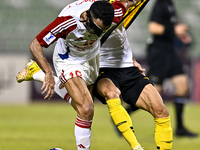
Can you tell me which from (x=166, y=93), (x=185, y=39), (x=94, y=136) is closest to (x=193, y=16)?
(x=166, y=93)

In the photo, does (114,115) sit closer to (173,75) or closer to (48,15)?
(173,75)

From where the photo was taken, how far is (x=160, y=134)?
13.1 ft

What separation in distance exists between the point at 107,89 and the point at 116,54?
0.50 m

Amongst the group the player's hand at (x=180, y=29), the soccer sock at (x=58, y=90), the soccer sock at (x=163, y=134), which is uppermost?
the player's hand at (x=180, y=29)

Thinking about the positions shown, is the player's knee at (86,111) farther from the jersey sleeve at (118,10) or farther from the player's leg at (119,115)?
the jersey sleeve at (118,10)

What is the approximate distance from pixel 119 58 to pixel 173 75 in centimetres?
230

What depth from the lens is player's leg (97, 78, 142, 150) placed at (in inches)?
155

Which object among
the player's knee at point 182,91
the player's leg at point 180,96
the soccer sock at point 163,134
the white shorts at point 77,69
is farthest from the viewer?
the player's knee at point 182,91

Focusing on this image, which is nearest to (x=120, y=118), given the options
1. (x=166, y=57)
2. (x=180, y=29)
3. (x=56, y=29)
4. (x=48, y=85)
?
(x=48, y=85)

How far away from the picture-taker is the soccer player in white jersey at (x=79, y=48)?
353 centimetres

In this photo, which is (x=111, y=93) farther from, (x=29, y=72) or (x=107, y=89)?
(x=29, y=72)

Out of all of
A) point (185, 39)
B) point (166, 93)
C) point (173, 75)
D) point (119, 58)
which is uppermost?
point (119, 58)

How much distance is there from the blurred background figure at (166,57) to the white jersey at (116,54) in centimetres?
213

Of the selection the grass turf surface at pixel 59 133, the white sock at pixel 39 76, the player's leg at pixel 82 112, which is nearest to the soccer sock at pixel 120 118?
the player's leg at pixel 82 112
